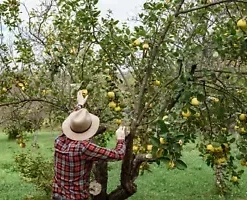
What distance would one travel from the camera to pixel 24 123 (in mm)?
4738

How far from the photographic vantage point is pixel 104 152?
287cm

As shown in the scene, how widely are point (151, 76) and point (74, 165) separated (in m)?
0.96

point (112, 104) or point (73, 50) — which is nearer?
point (112, 104)

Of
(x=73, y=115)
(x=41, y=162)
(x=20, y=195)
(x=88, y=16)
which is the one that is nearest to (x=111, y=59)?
(x=88, y=16)

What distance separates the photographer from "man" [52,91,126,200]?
2.94m

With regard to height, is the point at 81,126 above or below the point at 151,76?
below

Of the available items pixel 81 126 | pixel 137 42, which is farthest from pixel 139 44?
pixel 81 126

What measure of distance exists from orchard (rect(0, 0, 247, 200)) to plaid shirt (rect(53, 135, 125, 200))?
0.90ft

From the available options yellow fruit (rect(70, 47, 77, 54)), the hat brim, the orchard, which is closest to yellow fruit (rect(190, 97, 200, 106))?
the orchard

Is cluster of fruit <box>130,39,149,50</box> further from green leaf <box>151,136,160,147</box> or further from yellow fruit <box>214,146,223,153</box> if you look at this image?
green leaf <box>151,136,160,147</box>

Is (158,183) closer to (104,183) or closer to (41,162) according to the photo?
(41,162)

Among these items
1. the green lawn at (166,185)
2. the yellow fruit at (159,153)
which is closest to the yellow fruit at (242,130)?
the yellow fruit at (159,153)

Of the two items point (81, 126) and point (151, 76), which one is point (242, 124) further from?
point (81, 126)

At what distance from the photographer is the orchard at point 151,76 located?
2746 mm
